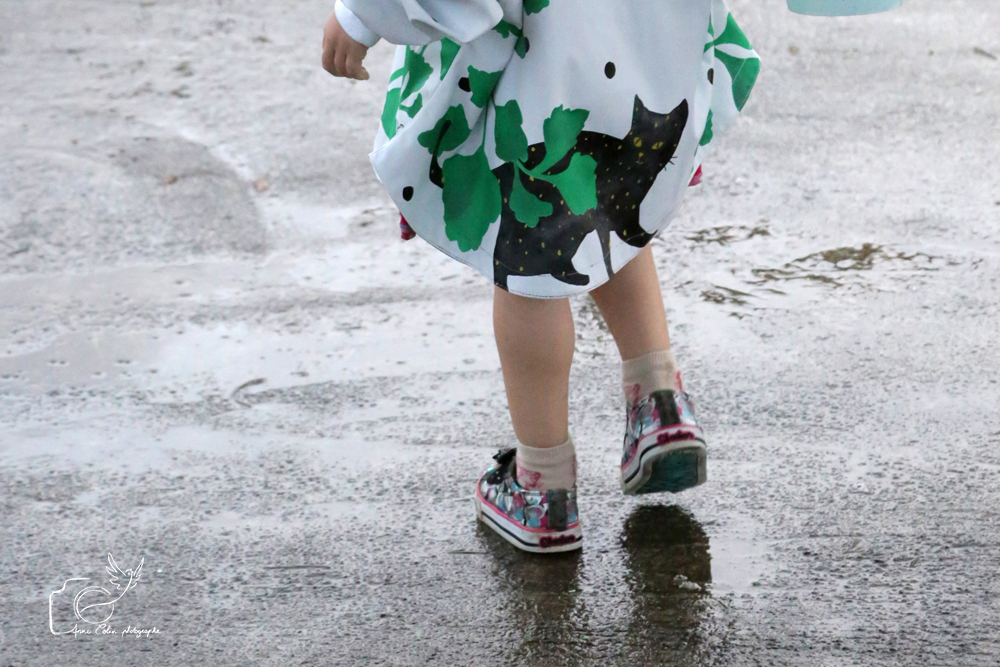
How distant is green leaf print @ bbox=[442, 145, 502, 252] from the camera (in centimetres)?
171

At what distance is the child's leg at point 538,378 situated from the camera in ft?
5.93

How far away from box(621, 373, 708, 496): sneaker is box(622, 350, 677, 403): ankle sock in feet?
0.04

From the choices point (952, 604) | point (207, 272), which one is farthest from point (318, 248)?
point (952, 604)

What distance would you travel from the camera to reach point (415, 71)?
5.78ft

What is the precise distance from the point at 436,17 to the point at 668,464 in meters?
0.88

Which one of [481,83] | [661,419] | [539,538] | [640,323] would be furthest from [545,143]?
[539,538]

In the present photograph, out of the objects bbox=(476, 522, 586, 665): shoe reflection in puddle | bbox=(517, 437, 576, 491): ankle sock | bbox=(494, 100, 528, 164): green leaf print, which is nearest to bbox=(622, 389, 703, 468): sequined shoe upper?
bbox=(517, 437, 576, 491): ankle sock

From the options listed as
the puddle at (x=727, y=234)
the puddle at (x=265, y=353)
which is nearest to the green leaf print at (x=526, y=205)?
the puddle at (x=265, y=353)

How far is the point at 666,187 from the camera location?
69.9 inches

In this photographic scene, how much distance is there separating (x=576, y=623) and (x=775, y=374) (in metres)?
0.90

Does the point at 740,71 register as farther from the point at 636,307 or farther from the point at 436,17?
the point at 436,17

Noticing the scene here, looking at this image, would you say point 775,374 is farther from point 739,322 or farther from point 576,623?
point 576,623

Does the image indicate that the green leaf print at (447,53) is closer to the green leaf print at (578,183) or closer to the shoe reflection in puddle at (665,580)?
the green leaf print at (578,183)

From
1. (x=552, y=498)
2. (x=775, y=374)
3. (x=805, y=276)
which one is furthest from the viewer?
(x=805, y=276)
